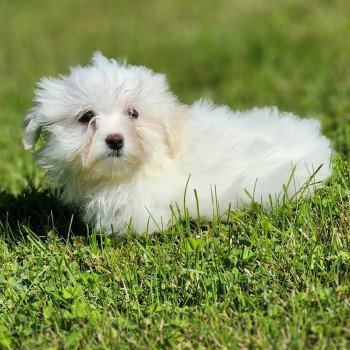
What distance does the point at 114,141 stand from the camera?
4.02 metres

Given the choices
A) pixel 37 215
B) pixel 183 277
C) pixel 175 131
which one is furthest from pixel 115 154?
pixel 37 215

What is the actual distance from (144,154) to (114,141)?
229 mm

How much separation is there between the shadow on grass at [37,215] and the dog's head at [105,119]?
53 cm

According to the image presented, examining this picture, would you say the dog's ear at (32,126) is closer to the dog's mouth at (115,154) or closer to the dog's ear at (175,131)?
the dog's mouth at (115,154)

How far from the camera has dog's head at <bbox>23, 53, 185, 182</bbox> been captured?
4.09 meters

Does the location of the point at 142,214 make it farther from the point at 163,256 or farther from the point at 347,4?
the point at 347,4

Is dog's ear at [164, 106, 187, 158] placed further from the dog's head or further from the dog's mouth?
the dog's mouth

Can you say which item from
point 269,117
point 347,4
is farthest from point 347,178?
point 347,4

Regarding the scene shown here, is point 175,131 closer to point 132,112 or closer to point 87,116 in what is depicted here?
point 132,112

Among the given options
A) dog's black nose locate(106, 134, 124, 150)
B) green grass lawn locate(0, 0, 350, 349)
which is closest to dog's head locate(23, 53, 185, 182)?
dog's black nose locate(106, 134, 124, 150)

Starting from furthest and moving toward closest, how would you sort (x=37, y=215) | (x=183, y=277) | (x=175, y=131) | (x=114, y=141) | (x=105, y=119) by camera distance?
(x=37, y=215), (x=175, y=131), (x=105, y=119), (x=114, y=141), (x=183, y=277)

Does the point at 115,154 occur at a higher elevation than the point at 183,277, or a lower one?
higher

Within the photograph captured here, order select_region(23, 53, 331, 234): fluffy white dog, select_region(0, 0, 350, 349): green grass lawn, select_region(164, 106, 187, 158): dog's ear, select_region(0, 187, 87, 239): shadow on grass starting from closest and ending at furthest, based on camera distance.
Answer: select_region(0, 0, 350, 349): green grass lawn < select_region(23, 53, 331, 234): fluffy white dog < select_region(164, 106, 187, 158): dog's ear < select_region(0, 187, 87, 239): shadow on grass

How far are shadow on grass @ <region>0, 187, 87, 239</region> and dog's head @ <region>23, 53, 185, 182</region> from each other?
535 millimetres
